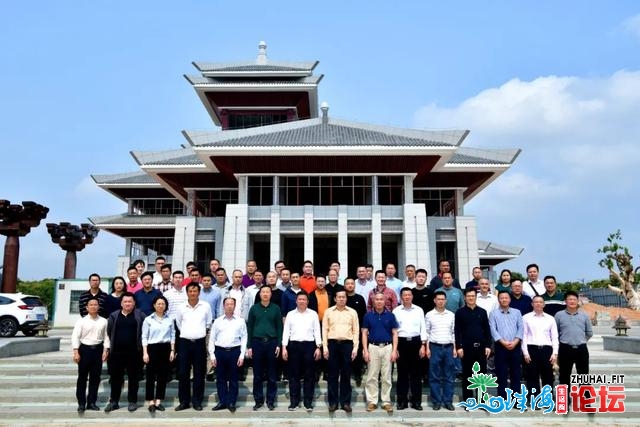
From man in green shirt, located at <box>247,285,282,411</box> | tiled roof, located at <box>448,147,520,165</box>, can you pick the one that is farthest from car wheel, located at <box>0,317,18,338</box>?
tiled roof, located at <box>448,147,520,165</box>

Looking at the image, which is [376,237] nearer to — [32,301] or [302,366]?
[32,301]

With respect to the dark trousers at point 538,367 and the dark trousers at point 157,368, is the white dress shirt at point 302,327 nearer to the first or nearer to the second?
the dark trousers at point 157,368

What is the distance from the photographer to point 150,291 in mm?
7621

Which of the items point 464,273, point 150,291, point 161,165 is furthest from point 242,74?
point 150,291

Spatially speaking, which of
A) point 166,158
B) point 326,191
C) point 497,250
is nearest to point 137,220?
point 166,158

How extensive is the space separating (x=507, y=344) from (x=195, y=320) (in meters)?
4.30

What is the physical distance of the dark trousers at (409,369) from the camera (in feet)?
22.7

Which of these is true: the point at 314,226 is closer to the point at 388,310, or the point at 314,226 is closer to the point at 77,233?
the point at 388,310

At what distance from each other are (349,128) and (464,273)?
8154 mm

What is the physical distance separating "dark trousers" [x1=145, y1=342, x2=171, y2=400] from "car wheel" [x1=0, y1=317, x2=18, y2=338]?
30.9 ft

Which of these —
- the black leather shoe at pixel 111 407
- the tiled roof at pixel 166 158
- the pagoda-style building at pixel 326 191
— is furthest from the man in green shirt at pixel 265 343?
the tiled roof at pixel 166 158

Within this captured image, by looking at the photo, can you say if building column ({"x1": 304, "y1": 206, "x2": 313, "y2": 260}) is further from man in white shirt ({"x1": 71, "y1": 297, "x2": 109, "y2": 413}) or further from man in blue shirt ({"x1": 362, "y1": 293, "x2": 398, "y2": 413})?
man in white shirt ({"x1": 71, "y1": 297, "x2": 109, "y2": 413})

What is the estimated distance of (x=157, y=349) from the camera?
6.89 m

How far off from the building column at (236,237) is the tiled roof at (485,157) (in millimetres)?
9531
